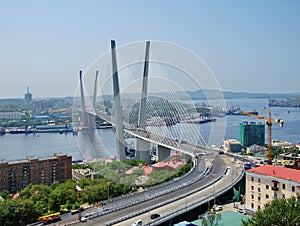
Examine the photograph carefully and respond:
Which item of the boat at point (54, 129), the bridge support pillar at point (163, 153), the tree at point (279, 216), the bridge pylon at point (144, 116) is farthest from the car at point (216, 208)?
the boat at point (54, 129)

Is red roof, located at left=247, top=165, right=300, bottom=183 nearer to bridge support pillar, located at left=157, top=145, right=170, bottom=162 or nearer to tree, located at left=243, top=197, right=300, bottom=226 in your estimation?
tree, located at left=243, top=197, right=300, bottom=226

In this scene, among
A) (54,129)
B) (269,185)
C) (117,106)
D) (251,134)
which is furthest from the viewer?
(54,129)

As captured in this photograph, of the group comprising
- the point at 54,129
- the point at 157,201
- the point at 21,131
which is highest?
the point at 157,201

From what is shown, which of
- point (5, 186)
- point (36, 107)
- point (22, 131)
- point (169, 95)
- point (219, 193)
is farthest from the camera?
point (36, 107)

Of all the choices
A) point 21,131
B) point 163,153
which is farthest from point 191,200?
point 21,131

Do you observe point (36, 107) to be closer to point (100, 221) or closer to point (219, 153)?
point (219, 153)

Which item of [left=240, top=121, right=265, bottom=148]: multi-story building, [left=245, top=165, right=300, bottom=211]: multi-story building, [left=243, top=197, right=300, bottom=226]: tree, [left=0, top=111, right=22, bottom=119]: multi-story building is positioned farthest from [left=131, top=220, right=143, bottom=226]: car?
[left=0, top=111, right=22, bottom=119]: multi-story building

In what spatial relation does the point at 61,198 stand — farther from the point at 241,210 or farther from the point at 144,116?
the point at 144,116

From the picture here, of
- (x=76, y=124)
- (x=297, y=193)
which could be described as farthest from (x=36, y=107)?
(x=297, y=193)
